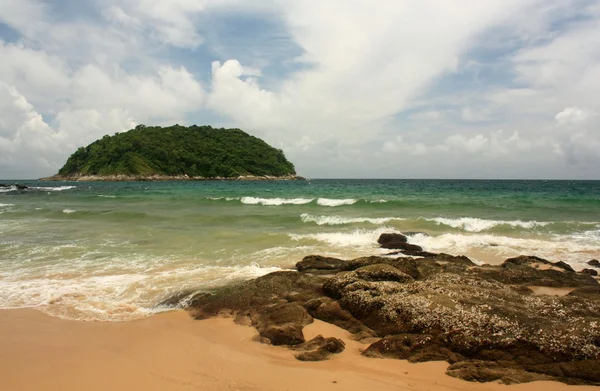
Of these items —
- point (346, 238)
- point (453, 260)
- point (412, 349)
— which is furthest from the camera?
point (346, 238)

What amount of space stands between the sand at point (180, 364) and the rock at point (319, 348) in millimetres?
122

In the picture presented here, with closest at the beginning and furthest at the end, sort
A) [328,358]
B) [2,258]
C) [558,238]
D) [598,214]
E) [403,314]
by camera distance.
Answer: [328,358]
[403,314]
[2,258]
[558,238]
[598,214]

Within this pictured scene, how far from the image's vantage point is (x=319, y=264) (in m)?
10.1

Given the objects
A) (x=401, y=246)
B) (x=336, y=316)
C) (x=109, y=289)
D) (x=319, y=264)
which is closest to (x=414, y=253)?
(x=401, y=246)

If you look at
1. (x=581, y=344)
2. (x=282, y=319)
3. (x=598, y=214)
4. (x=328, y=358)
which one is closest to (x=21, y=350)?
(x=282, y=319)

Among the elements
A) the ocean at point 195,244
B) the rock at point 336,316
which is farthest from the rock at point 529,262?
the rock at point 336,316

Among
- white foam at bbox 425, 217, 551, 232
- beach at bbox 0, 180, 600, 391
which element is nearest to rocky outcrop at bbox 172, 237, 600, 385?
beach at bbox 0, 180, 600, 391

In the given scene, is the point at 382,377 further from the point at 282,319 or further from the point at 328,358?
the point at 282,319

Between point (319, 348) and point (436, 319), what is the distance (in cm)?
193

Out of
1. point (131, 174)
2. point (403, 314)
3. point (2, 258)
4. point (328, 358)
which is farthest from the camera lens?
point (131, 174)

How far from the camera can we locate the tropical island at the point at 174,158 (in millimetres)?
108562

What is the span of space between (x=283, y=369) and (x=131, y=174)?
113 metres

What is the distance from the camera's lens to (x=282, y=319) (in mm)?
6355

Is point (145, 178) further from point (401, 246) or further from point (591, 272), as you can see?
point (591, 272)
